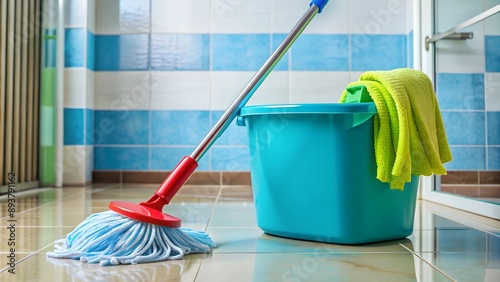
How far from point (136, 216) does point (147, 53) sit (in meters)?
1.74

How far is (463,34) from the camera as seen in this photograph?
176cm

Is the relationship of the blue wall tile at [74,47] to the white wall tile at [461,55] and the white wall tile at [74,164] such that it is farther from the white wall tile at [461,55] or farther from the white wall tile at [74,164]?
the white wall tile at [461,55]

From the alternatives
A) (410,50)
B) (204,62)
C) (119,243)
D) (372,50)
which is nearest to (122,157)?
(204,62)

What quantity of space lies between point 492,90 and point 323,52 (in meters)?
1.00

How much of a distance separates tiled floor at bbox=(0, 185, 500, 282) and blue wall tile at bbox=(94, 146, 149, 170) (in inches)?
38.5

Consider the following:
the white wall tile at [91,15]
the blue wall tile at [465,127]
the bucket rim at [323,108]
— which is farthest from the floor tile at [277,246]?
the white wall tile at [91,15]

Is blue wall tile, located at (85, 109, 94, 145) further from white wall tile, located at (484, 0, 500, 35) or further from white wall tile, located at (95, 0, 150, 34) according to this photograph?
white wall tile, located at (484, 0, 500, 35)

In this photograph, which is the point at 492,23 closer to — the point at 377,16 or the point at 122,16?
the point at 377,16

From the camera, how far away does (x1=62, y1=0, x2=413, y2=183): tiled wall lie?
2486 millimetres

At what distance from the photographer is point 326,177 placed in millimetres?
1043

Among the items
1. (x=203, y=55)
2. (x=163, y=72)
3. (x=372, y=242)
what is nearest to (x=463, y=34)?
(x=372, y=242)

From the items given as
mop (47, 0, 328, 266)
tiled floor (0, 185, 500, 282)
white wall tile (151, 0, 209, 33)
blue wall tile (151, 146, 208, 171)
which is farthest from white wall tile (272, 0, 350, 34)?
mop (47, 0, 328, 266)

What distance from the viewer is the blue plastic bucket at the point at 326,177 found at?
102 cm

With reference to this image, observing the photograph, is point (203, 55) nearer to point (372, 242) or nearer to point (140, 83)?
point (140, 83)
